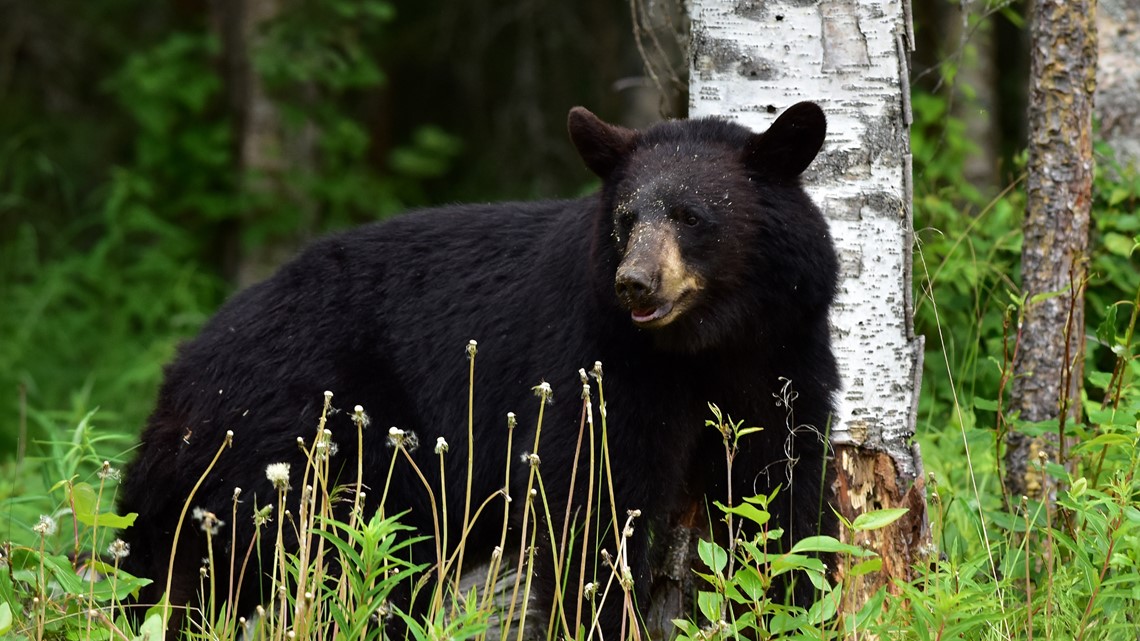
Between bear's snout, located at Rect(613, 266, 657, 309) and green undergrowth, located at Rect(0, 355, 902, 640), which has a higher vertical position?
bear's snout, located at Rect(613, 266, 657, 309)

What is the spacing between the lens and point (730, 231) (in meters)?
3.51

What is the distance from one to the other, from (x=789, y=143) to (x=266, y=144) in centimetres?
659

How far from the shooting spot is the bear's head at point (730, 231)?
3477 mm

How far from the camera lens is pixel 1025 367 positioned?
13.8 feet

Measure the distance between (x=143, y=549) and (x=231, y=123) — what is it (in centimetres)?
635

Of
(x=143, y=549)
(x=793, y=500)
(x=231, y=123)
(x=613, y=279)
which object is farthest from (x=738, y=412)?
(x=231, y=123)

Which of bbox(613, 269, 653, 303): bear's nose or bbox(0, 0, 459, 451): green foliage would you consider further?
bbox(0, 0, 459, 451): green foliage

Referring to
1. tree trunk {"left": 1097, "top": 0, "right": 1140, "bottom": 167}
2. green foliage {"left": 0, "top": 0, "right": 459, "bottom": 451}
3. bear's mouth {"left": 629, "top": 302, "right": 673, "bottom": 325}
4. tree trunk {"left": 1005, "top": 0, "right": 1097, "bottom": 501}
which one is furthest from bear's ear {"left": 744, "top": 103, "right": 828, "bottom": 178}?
green foliage {"left": 0, "top": 0, "right": 459, "bottom": 451}

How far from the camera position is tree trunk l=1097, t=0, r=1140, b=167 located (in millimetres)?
5785

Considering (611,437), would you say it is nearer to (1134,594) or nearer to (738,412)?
(738,412)

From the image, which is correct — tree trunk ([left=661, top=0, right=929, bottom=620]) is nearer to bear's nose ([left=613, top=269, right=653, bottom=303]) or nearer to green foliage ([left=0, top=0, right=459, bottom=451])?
bear's nose ([left=613, top=269, right=653, bottom=303])

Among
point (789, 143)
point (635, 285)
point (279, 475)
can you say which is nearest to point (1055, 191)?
point (789, 143)

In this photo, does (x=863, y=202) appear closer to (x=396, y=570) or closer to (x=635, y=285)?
(x=635, y=285)

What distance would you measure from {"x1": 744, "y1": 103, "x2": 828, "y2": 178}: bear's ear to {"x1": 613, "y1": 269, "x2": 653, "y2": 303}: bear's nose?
21.2 inches
